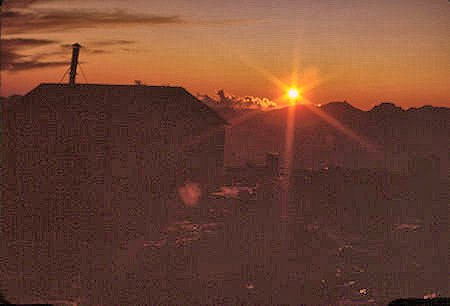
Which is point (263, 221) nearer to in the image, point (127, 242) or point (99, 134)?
point (127, 242)

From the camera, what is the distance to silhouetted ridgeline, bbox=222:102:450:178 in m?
35.0

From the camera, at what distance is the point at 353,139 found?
52.8m

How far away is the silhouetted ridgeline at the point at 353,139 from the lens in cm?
3500

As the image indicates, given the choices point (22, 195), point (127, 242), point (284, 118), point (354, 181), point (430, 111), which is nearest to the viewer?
point (127, 242)

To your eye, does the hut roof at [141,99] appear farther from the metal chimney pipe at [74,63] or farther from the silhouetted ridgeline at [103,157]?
the metal chimney pipe at [74,63]

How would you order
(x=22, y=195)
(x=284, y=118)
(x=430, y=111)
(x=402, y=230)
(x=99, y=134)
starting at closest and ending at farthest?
(x=402, y=230) → (x=22, y=195) → (x=99, y=134) → (x=284, y=118) → (x=430, y=111)

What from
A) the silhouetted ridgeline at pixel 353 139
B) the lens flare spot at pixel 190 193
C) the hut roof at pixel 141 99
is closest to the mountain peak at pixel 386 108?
the silhouetted ridgeline at pixel 353 139

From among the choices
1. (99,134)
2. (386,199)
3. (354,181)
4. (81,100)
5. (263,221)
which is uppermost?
(81,100)

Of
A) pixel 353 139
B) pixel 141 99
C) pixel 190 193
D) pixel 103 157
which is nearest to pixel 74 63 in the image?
pixel 141 99

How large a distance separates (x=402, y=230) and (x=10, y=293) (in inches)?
569

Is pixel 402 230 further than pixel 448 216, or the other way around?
pixel 448 216

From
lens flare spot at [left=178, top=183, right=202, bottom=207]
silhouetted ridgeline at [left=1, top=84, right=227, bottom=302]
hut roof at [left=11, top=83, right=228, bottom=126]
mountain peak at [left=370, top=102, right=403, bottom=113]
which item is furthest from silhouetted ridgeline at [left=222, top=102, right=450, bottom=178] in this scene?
lens flare spot at [left=178, top=183, right=202, bottom=207]

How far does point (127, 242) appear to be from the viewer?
11430 mm

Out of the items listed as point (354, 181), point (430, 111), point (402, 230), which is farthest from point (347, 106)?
point (402, 230)
